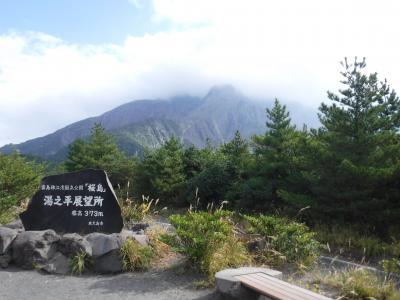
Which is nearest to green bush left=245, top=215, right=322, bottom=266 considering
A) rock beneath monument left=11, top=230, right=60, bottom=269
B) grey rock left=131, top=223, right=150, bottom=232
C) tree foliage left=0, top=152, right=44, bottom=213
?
grey rock left=131, top=223, right=150, bottom=232

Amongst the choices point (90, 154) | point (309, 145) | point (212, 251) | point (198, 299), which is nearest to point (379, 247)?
point (309, 145)

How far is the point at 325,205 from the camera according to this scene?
1073cm

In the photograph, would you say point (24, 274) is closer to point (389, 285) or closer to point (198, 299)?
point (198, 299)

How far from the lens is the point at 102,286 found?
647cm

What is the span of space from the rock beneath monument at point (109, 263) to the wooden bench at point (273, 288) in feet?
8.03

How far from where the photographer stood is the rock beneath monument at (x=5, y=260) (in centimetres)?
758

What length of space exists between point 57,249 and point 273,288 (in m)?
4.31

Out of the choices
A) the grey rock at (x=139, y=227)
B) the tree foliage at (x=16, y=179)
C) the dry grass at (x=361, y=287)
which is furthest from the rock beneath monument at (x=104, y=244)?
the tree foliage at (x=16, y=179)

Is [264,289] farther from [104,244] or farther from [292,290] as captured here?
[104,244]

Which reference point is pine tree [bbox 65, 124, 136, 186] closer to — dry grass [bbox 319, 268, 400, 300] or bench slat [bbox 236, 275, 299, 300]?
dry grass [bbox 319, 268, 400, 300]

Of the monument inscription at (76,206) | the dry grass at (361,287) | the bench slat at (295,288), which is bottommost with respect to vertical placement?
the dry grass at (361,287)

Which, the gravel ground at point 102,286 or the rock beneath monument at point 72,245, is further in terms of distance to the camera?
the rock beneath monument at point 72,245

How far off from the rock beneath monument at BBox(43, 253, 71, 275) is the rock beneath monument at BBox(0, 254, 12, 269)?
2.68ft

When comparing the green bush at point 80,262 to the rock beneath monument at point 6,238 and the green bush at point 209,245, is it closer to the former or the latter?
the rock beneath monument at point 6,238
